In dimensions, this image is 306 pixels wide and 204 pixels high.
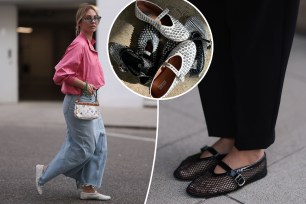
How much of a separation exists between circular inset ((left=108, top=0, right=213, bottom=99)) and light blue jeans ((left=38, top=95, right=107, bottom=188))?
0.17 metres

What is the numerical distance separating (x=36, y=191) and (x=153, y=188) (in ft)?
2.05

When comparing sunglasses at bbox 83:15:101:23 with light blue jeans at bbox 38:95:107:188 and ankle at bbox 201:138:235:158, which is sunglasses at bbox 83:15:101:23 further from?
ankle at bbox 201:138:235:158

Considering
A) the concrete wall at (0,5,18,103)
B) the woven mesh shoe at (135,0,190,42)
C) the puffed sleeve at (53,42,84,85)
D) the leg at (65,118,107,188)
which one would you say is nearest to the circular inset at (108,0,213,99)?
the woven mesh shoe at (135,0,190,42)

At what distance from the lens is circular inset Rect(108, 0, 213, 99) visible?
136 centimetres

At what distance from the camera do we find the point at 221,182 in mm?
1969

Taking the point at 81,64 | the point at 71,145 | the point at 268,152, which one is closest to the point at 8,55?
the point at 81,64

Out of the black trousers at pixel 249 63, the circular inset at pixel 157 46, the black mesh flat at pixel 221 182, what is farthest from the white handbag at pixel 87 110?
the black mesh flat at pixel 221 182

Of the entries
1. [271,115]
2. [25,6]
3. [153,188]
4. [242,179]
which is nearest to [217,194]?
[242,179]

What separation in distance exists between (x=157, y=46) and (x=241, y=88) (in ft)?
1.97

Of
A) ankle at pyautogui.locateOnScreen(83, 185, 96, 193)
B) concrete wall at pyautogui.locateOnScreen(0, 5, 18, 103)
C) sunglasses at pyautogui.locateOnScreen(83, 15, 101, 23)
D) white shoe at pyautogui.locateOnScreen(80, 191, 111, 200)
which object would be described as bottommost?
white shoe at pyautogui.locateOnScreen(80, 191, 111, 200)

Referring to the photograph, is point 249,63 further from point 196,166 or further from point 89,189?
point 89,189

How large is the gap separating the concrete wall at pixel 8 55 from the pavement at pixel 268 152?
2.57 ft

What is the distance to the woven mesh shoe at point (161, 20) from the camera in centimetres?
136

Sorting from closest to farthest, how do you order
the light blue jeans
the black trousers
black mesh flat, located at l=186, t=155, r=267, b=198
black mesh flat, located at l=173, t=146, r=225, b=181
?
the light blue jeans, the black trousers, black mesh flat, located at l=186, t=155, r=267, b=198, black mesh flat, located at l=173, t=146, r=225, b=181
